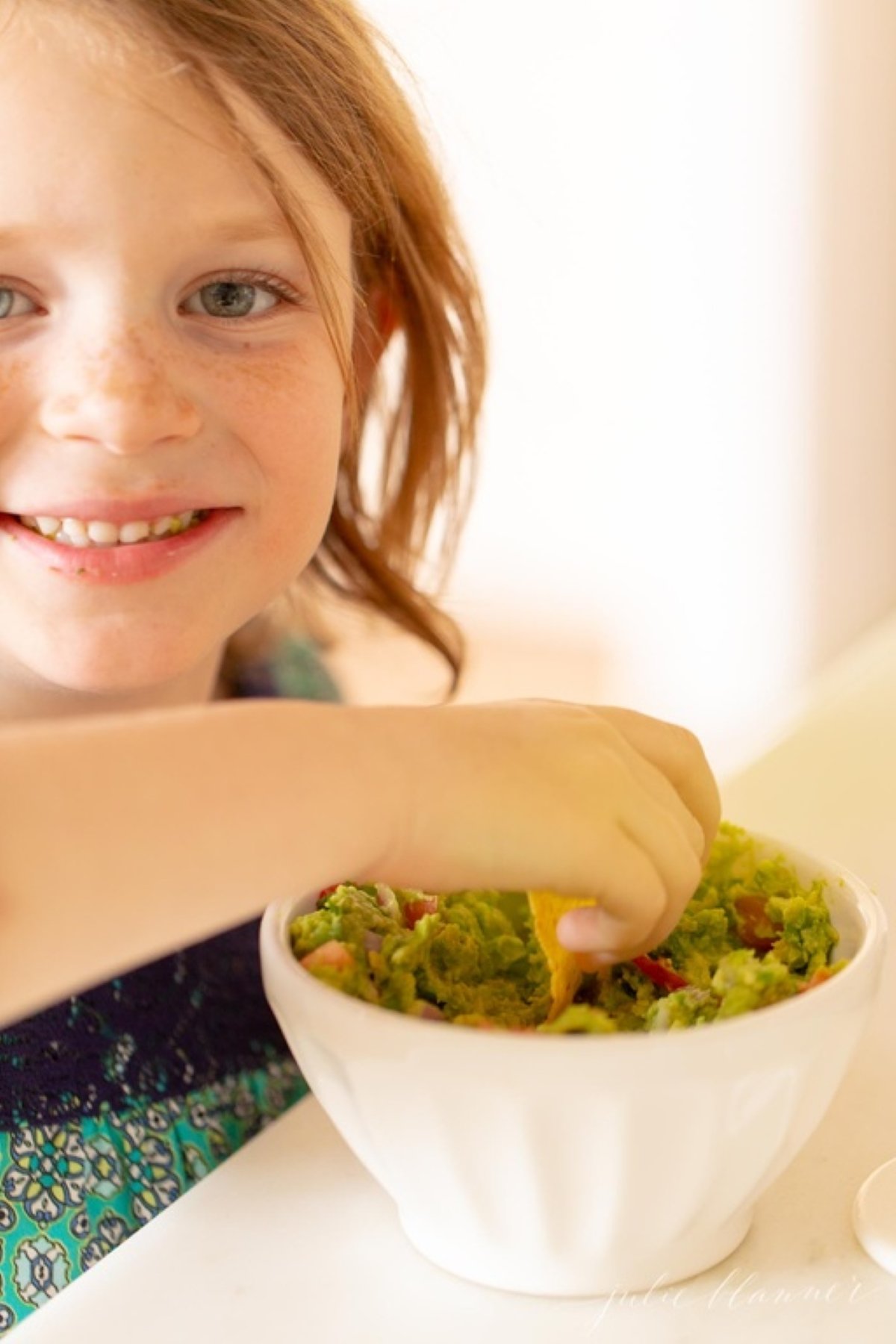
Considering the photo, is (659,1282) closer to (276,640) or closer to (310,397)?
(310,397)

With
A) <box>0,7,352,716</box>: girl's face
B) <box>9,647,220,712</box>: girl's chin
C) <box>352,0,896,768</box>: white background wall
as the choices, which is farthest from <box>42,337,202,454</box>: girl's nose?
<box>352,0,896,768</box>: white background wall

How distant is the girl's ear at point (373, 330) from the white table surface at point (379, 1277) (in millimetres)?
547

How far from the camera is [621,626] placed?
299cm

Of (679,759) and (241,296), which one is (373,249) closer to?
(241,296)

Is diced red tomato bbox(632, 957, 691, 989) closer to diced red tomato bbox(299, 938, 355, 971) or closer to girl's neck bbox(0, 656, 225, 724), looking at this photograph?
diced red tomato bbox(299, 938, 355, 971)

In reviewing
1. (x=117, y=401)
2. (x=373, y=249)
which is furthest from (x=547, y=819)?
(x=373, y=249)

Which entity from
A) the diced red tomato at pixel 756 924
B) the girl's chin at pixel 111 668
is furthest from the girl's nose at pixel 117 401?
the diced red tomato at pixel 756 924

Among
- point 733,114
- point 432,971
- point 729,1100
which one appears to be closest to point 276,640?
point 432,971

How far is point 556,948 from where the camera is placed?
590mm

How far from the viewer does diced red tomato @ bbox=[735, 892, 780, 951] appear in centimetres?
63

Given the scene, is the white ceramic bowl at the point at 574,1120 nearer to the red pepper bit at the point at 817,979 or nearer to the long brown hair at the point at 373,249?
the red pepper bit at the point at 817,979

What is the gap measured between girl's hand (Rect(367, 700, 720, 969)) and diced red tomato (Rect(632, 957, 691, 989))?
0.08ft

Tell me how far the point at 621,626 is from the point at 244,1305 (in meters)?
2.49

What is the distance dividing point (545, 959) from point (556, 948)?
39mm
